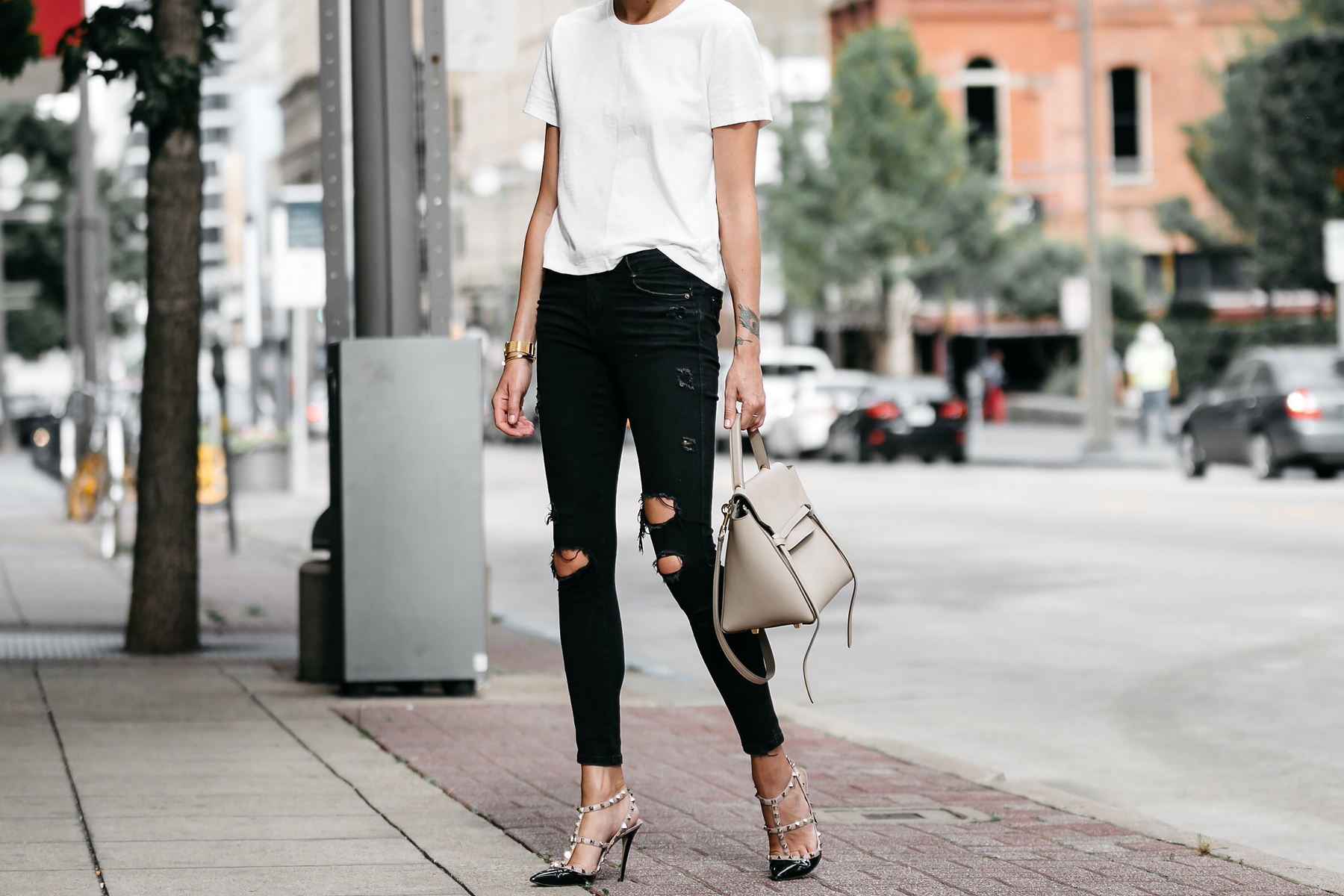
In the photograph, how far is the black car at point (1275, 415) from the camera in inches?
889

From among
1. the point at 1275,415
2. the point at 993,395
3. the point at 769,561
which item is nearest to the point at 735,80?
the point at 769,561

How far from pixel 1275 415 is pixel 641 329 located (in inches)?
790

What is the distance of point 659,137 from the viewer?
423 centimetres

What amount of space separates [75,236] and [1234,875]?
2372cm

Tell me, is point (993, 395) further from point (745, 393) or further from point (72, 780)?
point (745, 393)

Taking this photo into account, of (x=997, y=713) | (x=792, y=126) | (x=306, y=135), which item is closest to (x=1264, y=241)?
(x=792, y=126)

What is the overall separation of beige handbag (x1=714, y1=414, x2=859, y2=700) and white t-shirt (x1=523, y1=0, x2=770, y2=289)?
0.45m

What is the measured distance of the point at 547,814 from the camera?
505 cm

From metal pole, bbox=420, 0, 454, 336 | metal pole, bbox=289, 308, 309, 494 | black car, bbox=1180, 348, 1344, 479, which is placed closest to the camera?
metal pole, bbox=420, 0, 454, 336

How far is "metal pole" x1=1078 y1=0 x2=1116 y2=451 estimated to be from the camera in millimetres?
30172

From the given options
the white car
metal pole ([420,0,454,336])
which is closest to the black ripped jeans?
metal pole ([420,0,454,336])

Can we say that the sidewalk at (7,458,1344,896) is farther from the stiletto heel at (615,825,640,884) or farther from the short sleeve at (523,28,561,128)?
the short sleeve at (523,28,561,128)

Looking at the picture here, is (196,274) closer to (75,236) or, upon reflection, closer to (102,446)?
(102,446)

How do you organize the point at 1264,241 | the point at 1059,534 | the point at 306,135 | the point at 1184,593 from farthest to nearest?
the point at 306,135, the point at 1264,241, the point at 1059,534, the point at 1184,593
